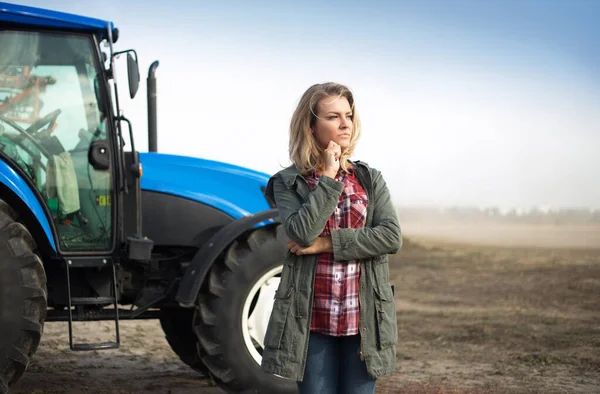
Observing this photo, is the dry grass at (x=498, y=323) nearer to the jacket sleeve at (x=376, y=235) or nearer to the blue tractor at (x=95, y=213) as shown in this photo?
the blue tractor at (x=95, y=213)

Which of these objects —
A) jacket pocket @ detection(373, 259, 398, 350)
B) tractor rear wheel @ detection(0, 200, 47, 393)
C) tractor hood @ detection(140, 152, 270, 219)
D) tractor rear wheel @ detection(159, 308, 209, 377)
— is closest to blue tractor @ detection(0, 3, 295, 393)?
tractor rear wheel @ detection(0, 200, 47, 393)

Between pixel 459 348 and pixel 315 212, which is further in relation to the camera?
pixel 459 348

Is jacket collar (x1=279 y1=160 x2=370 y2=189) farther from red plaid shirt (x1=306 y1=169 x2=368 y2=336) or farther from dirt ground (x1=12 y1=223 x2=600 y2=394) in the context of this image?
dirt ground (x1=12 y1=223 x2=600 y2=394)

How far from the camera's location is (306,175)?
3.29 metres

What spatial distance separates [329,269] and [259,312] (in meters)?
2.78

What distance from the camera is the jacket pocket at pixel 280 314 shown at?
3.13 m

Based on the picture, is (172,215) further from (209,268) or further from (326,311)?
(326,311)

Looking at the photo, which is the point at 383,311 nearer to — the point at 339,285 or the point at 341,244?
the point at 339,285

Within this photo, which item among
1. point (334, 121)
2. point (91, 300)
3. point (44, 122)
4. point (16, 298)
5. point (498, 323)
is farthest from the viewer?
point (498, 323)

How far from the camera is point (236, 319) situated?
18.9ft

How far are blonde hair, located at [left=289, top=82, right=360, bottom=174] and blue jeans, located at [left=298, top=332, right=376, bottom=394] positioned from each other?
24.9 inches

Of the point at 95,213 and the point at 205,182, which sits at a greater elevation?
the point at 205,182

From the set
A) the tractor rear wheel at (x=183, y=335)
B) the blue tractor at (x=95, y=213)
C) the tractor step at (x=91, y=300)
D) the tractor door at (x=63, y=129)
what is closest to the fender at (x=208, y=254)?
the blue tractor at (x=95, y=213)

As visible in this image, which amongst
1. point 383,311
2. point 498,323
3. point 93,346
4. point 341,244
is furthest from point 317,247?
point 498,323
